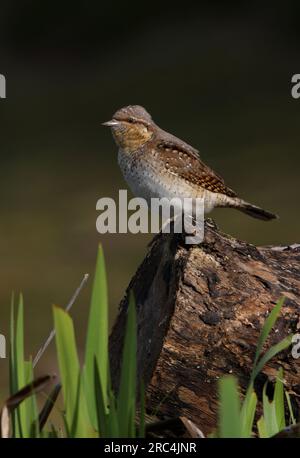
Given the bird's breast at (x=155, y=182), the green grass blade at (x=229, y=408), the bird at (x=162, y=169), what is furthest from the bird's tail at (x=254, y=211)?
the green grass blade at (x=229, y=408)

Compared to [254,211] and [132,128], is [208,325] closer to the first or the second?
[254,211]

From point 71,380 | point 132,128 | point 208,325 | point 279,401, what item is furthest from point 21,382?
point 132,128

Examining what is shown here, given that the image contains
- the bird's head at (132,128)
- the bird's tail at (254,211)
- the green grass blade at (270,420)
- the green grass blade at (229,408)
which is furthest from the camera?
the bird's head at (132,128)

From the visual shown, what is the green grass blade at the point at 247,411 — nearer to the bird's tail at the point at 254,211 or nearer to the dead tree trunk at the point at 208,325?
the dead tree trunk at the point at 208,325

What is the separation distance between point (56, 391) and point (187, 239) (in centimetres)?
98

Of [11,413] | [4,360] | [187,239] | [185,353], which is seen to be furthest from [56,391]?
[4,360]

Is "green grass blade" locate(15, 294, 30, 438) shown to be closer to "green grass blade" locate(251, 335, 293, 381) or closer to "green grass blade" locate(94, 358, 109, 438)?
"green grass blade" locate(94, 358, 109, 438)

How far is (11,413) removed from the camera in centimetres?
196

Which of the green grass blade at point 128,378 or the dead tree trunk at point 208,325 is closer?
the green grass blade at point 128,378

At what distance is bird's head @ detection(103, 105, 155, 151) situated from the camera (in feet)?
14.4

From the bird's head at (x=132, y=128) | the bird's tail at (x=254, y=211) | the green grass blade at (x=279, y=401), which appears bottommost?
the green grass blade at (x=279, y=401)

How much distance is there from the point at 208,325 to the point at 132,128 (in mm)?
1806

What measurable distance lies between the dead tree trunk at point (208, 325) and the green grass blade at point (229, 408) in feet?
3.54

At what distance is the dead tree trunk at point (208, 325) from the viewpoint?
271 cm
